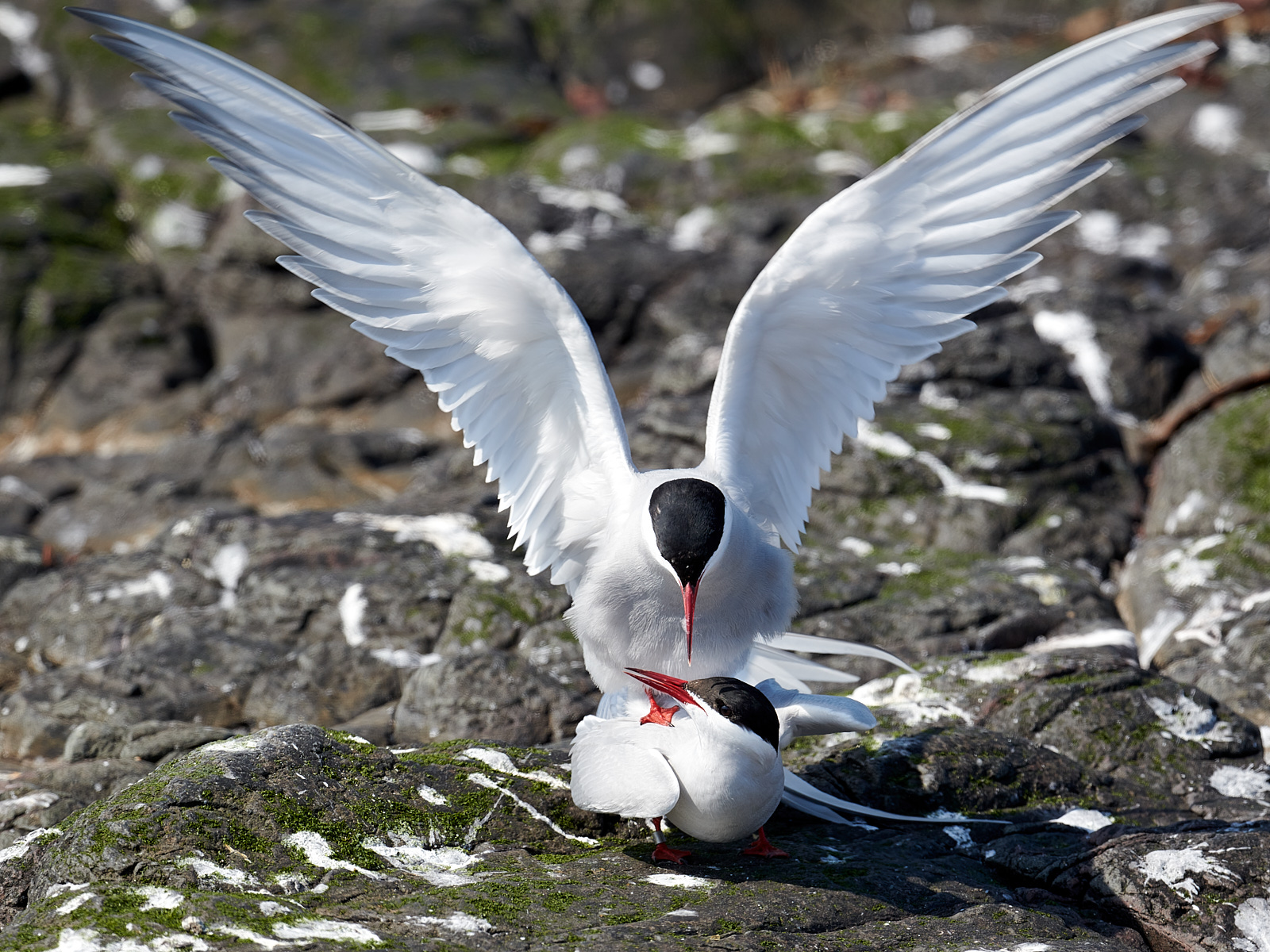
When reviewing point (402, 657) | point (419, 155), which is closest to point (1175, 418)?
point (402, 657)

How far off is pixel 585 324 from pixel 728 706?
1882mm

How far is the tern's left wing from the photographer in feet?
16.0

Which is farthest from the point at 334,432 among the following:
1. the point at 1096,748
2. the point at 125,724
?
the point at 1096,748

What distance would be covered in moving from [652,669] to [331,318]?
10019mm

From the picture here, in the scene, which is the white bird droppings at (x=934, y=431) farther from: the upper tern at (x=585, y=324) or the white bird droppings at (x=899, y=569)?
the upper tern at (x=585, y=324)

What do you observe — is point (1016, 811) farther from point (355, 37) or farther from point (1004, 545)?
point (355, 37)

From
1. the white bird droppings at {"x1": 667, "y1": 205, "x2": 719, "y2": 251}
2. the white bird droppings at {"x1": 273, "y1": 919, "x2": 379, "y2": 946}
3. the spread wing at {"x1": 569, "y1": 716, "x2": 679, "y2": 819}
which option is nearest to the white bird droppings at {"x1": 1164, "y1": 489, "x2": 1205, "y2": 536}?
the spread wing at {"x1": 569, "y1": 716, "x2": 679, "y2": 819}

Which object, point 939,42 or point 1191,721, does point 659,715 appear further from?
point 939,42

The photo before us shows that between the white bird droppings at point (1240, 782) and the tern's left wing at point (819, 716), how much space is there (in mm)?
1963

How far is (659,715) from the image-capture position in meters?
4.77

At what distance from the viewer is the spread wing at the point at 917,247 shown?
4988 mm

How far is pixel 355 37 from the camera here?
19.3 metres

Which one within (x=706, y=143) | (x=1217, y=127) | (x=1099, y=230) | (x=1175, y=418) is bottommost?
(x=1175, y=418)

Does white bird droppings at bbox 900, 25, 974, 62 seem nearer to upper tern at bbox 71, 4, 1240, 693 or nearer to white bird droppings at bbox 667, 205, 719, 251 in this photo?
white bird droppings at bbox 667, 205, 719, 251
